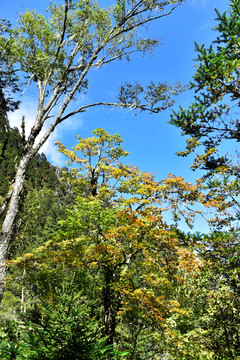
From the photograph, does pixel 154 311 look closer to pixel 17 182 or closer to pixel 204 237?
pixel 204 237

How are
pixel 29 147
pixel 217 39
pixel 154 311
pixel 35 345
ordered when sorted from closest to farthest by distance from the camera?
pixel 35 345 → pixel 154 311 → pixel 29 147 → pixel 217 39

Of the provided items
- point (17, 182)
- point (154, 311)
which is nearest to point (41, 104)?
point (17, 182)

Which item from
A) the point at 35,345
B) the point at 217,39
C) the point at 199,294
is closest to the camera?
the point at 35,345

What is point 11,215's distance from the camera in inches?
216

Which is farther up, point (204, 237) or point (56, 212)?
point (56, 212)

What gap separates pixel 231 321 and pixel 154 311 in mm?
4486

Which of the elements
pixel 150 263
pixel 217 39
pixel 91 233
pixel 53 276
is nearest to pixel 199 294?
pixel 150 263

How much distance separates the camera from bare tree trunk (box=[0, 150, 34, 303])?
16.9 feet

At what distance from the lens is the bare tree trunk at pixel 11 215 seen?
5160 millimetres

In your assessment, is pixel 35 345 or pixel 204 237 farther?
pixel 204 237

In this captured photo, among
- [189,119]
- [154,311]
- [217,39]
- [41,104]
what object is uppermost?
[217,39]

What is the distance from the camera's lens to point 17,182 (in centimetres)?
581

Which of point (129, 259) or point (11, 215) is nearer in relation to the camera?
point (11, 215)

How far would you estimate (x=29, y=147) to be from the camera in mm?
6223
